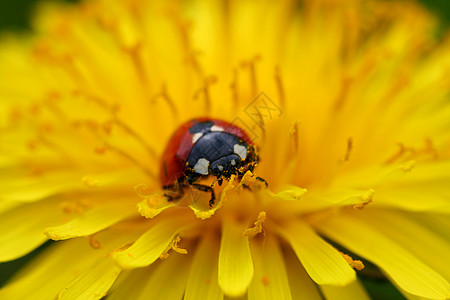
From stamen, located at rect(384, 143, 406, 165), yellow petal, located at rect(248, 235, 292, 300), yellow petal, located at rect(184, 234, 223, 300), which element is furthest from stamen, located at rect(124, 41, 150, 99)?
stamen, located at rect(384, 143, 406, 165)

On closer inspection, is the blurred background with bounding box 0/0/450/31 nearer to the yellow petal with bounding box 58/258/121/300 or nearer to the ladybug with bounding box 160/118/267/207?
the ladybug with bounding box 160/118/267/207

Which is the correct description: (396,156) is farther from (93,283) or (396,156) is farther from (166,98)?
(93,283)

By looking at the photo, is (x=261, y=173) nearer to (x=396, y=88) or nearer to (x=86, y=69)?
(x=396, y=88)

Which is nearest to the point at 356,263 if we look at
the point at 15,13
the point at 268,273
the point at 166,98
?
the point at 268,273

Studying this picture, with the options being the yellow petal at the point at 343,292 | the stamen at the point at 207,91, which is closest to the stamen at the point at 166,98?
the stamen at the point at 207,91

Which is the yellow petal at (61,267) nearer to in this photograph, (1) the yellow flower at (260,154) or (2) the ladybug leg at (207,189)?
(1) the yellow flower at (260,154)

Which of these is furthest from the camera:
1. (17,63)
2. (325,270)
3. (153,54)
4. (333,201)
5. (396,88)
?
(17,63)

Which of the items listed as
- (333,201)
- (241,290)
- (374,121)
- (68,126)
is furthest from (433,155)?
(68,126)
